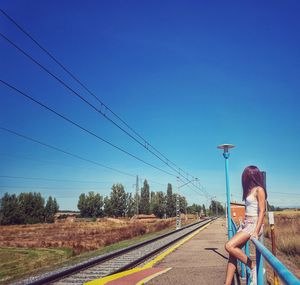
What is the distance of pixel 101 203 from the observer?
386 feet

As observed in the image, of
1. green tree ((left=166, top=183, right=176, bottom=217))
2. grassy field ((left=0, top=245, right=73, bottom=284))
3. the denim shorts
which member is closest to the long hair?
the denim shorts

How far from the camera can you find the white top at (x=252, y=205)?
410 centimetres

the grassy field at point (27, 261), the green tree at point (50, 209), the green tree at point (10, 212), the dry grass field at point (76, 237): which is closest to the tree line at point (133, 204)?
the green tree at point (50, 209)

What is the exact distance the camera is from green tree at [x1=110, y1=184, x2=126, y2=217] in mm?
108750

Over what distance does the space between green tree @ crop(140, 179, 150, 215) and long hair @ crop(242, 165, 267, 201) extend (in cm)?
10707

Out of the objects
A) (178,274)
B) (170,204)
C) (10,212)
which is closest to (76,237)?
(178,274)

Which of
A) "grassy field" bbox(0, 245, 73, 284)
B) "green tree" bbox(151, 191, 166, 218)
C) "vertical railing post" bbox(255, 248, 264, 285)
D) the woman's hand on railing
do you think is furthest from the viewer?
"green tree" bbox(151, 191, 166, 218)

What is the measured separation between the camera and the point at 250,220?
162 inches

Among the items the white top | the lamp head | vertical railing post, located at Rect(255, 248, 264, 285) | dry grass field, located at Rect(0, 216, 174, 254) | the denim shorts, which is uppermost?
the lamp head

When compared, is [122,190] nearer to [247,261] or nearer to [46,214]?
[46,214]

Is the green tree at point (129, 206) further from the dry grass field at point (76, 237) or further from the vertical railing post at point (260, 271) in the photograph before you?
the vertical railing post at point (260, 271)

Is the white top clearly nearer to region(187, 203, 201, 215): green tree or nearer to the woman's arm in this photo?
the woman's arm

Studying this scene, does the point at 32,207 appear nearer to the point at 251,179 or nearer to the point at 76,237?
the point at 76,237

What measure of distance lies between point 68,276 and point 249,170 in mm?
7009
